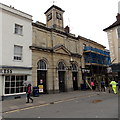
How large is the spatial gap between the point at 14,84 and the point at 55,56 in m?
6.83

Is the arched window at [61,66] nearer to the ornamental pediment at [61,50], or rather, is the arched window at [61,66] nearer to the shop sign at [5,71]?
the ornamental pediment at [61,50]

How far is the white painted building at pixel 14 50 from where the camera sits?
40.0 feet

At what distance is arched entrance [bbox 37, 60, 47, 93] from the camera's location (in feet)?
49.7

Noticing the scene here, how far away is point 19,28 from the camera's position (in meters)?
14.3

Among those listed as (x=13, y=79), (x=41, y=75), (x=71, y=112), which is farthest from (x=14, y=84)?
(x=71, y=112)

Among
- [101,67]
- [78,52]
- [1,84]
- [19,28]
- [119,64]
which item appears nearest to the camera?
[1,84]

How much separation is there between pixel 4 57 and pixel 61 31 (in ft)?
32.1

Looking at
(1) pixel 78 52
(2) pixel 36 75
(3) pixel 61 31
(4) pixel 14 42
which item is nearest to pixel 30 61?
(2) pixel 36 75

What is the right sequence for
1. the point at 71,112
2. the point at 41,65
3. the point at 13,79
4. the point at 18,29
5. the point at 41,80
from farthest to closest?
the point at 41,65 < the point at 41,80 < the point at 18,29 < the point at 13,79 < the point at 71,112

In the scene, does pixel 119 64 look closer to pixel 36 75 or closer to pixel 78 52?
pixel 78 52

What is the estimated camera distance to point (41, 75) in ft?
51.0

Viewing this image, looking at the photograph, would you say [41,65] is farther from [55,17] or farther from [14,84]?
[55,17]

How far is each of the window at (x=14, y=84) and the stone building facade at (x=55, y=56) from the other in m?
1.49

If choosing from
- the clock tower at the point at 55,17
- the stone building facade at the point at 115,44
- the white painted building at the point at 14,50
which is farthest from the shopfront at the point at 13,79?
the stone building facade at the point at 115,44
